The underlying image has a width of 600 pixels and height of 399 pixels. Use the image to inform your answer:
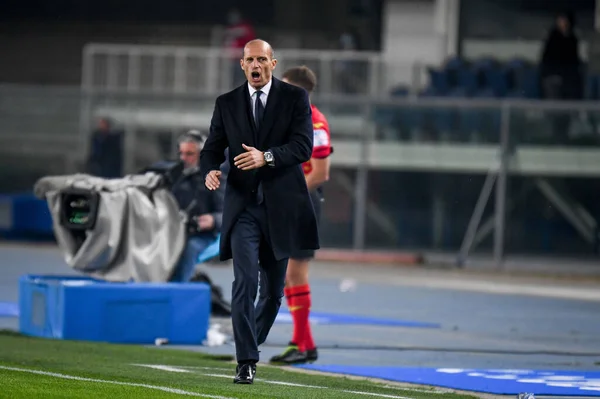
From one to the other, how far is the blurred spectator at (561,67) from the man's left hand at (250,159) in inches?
613

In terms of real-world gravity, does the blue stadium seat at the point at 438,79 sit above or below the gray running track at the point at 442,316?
above

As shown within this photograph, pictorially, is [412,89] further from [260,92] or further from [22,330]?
[260,92]

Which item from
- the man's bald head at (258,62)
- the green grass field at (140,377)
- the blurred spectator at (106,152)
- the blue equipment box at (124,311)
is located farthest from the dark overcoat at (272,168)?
the blurred spectator at (106,152)

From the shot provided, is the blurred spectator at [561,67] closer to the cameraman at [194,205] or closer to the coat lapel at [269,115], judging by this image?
the cameraman at [194,205]

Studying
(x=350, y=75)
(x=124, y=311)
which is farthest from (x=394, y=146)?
(x=124, y=311)

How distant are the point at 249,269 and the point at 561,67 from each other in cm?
1593

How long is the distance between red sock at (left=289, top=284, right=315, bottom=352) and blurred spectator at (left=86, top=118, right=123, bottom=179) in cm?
1299

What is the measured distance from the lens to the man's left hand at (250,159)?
27.1 feet

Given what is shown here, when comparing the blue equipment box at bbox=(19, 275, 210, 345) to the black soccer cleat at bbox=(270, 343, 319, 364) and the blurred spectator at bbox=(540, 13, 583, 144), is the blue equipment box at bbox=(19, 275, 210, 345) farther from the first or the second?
the blurred spectator at bbox=(540, 13, 583, 144)

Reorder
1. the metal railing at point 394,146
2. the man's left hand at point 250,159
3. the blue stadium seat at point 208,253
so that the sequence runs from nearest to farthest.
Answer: the man's left hand at point 250,159 → the blue stadium seat at point 208,253 → the metal railing at point 394,146

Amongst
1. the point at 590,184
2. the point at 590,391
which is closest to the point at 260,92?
the point at 590,391

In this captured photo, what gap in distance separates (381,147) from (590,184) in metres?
3.34

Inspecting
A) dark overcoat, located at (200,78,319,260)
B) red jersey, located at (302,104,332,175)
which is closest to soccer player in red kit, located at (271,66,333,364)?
red jersey, located at (302,104,332,175)

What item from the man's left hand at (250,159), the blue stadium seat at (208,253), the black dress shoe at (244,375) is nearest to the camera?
the man's left hand at (250,159)
